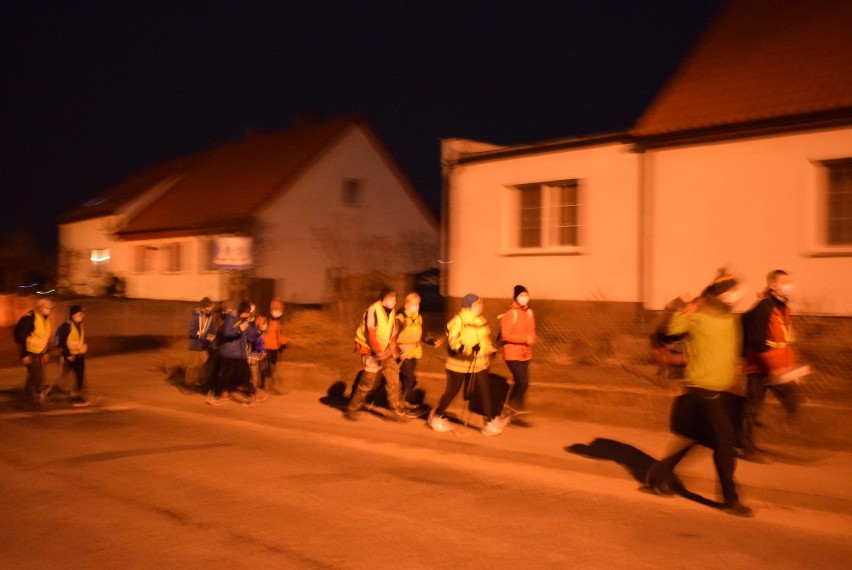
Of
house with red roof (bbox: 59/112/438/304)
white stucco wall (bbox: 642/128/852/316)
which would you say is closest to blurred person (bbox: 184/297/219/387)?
white stucco wall (bbox: 642/128/852/316)

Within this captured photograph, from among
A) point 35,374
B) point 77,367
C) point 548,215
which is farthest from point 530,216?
point 35,374

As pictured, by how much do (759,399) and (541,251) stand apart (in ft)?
26.5

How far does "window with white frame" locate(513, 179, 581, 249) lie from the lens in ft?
54.2

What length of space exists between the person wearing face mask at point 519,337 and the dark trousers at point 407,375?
1.62 metres

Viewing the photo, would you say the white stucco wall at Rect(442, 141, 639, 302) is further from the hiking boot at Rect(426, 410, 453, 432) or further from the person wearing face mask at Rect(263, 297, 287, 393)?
the hiking boot at Rect(426, 410, 453, 432)

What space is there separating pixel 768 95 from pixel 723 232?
7.41 feet

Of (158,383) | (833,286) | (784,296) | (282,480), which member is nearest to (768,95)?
(833,286)

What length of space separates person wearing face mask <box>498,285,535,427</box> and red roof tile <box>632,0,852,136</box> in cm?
552

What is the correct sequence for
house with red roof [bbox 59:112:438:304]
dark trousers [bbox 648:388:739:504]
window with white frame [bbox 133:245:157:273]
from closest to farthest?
dark trousers [bbox 648:388:739:504]
house with red roof [bbox 59:112:438:304]
window with white frame [bbox 133:245:157:273]

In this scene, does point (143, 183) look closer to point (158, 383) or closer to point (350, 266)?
point (350, 266)

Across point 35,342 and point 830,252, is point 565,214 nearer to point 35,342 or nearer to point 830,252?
point 830,252

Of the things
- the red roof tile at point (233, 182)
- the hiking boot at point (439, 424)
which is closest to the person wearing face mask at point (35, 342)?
the hiking boot at point (439, 424)

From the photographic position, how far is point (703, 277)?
14.5 meters

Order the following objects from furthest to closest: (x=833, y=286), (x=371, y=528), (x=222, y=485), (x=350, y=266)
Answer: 1. (x=350, y=266)
2. (x=833, y=286)
3. (x=222, y=485)
4. (x=371, y=528)
